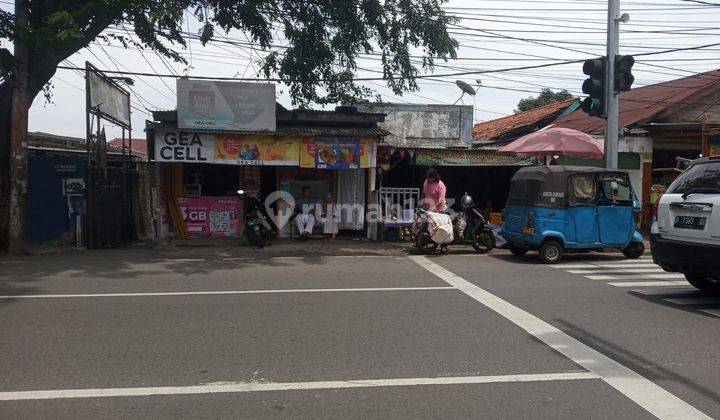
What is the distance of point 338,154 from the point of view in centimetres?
1397

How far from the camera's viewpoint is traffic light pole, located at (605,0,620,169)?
12.6 meters

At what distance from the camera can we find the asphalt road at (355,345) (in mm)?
4055

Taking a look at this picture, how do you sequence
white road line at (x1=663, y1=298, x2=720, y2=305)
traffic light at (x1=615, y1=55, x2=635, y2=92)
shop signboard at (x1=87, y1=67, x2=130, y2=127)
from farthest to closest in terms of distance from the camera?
shop signboard at (x1=87, y1=67, x2=130, y2=127) → traffic light at (x1=615, y1=55, x2=635, y2=92) → white road line at (x1=663, y1=298, x2=720, y2=305)

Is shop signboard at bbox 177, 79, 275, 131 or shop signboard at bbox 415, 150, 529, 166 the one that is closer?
shop signboard at bbox 177, 79, 275, 131

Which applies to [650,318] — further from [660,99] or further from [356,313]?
[660,99]

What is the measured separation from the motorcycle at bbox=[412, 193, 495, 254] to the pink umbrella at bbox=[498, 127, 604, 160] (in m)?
2.18

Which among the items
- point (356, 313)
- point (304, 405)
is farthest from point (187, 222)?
point (304, 405)

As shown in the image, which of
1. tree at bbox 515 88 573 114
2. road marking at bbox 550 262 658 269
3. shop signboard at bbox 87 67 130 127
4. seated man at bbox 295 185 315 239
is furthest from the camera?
tree at bbox 515 88 573 114

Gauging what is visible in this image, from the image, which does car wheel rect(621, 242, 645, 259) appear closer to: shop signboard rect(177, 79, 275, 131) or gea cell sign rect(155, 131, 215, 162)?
shop signboard rect(177, 79, 275, 131)

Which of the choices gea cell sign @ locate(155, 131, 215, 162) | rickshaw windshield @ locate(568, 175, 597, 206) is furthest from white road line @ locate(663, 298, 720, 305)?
gea cell sign @ locate(155, 131, 215, 162)

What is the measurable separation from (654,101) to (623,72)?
25.3 feet

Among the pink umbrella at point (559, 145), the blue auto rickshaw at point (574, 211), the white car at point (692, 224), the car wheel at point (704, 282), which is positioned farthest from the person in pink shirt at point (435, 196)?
the car wheel at point (704, 282)

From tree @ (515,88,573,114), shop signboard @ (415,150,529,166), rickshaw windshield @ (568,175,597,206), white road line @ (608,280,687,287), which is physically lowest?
white road line @ (608,280,687,287)

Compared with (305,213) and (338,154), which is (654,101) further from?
(305,213)
